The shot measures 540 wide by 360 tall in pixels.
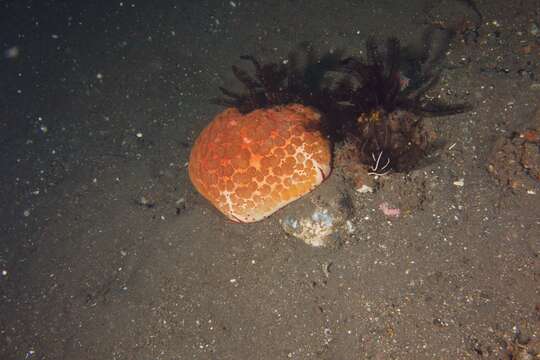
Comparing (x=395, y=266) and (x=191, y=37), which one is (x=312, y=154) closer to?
(x=395, y=266)

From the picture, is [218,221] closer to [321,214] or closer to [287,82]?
[321,214]

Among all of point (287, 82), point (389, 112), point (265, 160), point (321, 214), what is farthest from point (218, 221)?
point (389, 112)

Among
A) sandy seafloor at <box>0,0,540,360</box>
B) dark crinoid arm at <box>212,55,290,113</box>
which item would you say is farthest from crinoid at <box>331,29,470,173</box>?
dark crinoid arm at <box>212,55,290,113</box>

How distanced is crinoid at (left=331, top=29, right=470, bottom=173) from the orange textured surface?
1.48 feet

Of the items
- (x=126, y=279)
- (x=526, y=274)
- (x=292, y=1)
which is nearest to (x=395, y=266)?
(x=526, y=274)

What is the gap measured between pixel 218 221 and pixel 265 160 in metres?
1.33

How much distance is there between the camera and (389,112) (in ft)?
13.7

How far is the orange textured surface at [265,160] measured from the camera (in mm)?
3889

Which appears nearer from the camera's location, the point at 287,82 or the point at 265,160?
the point at 265,160

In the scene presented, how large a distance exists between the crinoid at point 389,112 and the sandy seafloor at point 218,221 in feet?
0.70

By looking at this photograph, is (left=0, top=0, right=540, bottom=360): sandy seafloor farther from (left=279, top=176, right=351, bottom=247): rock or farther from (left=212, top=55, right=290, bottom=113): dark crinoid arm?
(left=212, top=55, right=290, bottom=113): dark crinoid arm

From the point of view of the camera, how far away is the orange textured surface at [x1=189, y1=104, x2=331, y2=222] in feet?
12.8

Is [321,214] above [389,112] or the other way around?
the other way around

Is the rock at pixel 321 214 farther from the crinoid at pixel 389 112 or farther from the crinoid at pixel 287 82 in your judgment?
the crinoid at pixel 287 82
